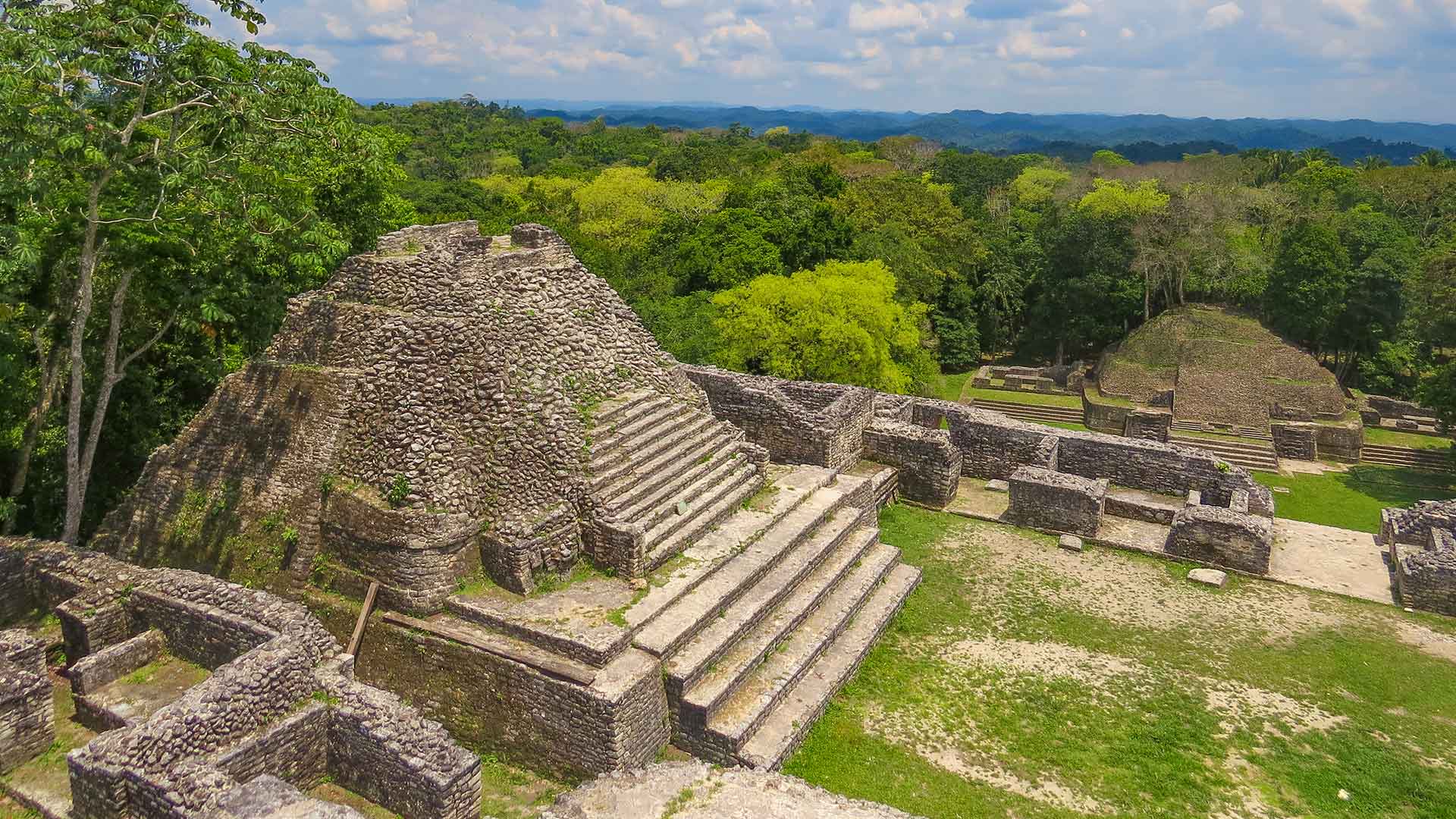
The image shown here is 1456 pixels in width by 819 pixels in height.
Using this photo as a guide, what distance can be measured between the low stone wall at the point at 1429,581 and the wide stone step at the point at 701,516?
10.3 m

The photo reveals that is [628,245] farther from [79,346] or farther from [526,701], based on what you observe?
[526,701]

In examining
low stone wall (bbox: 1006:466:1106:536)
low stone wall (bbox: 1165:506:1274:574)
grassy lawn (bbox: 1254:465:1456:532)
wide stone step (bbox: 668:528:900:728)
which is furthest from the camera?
grassy lawn (bbox: 1254:465:1456:532)

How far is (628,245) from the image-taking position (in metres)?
40.8

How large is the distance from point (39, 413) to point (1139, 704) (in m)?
16.6

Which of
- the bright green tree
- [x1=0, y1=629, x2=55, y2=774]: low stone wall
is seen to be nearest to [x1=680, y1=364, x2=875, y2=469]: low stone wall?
the bright green tree

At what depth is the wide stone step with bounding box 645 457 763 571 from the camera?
1121cm

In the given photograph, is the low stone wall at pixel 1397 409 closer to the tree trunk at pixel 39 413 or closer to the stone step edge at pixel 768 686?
the stone step edge at pixel 768 686

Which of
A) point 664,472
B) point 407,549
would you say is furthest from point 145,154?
point 664,472

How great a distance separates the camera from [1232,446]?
78.9 feet

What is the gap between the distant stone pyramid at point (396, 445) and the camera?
10.4m

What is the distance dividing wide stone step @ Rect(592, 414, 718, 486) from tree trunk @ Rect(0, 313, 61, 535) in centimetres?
915

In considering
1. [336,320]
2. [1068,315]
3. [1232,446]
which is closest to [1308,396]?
[1232,446]

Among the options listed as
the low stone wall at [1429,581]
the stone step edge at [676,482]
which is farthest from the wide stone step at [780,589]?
the low stone wall at [1429,581]

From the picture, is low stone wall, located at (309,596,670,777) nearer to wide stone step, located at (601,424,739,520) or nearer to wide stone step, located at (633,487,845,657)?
wide stone step, located at (633,487,845,657)
